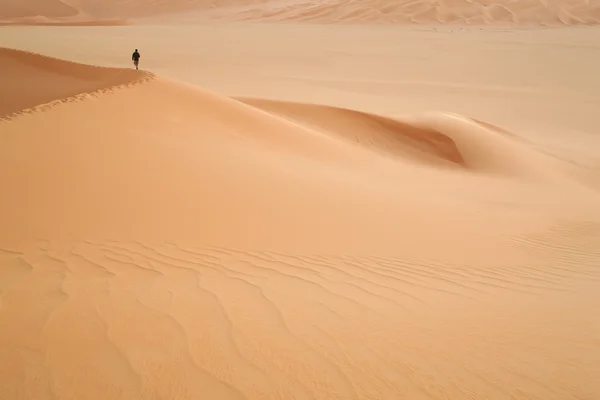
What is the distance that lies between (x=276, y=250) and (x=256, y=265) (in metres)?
0.44

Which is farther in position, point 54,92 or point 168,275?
point 54,92

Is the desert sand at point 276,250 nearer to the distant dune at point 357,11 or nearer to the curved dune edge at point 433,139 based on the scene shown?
the curved dune edge at point 433,139

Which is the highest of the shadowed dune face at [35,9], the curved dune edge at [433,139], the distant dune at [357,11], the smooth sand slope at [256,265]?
the distant dune at [357,11]

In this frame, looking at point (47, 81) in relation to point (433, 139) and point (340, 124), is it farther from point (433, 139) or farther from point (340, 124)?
point (433, 139)

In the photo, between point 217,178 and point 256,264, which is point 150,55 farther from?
point 256,264

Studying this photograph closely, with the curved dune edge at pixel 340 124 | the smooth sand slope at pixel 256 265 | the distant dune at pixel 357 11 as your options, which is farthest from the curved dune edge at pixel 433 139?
the distant dune at pixel 357 11

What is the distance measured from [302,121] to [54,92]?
16.3 feet

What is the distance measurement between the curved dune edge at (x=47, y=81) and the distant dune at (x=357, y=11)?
109ft

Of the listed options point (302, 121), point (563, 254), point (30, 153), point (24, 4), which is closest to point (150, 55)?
point (302, 121)

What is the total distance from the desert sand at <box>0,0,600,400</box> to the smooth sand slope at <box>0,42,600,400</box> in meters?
0.02

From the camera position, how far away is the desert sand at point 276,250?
7.94 ft

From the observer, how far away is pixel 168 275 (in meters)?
3.56

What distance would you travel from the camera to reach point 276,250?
14.3 ft

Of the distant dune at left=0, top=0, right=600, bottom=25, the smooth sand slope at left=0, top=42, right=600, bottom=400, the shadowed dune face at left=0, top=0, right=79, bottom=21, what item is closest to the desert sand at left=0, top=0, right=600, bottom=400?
the smooth sand slope at left=0, top=42, right=600, bottom=400
